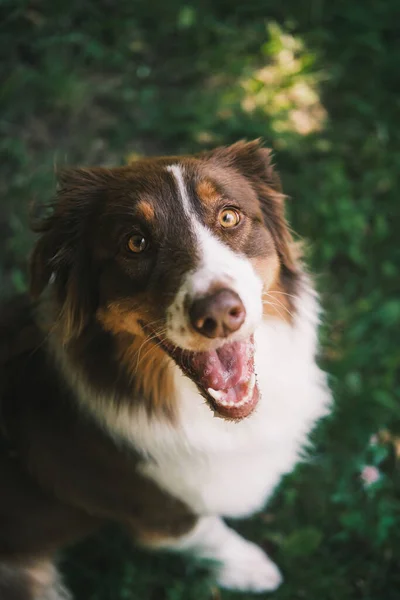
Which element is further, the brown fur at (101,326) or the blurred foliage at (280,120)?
the blurred foliage at (280,120)

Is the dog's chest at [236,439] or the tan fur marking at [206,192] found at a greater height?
the tan fur marking at [206,192]

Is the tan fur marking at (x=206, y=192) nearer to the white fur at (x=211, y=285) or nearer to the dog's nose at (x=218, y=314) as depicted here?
the white fur at (x=211, y=285)

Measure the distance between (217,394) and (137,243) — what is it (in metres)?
0.61

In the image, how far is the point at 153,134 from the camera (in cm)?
429

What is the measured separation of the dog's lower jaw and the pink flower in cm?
69

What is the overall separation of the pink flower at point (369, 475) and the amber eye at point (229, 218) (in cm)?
188

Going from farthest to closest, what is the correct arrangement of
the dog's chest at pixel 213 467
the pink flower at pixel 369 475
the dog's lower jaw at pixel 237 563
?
the pink flower at pixel 369 475, the dog's lower jaw at pixel 237 563, the dog's chest at pixel 213 467

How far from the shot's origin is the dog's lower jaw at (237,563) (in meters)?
3.13

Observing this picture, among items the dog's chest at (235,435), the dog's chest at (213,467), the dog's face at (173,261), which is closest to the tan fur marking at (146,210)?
the dog's face at (173,261)

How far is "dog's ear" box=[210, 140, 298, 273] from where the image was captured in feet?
8.04

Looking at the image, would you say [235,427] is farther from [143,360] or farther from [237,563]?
[237,563]

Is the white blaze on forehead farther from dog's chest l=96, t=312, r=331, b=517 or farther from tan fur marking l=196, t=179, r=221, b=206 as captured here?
dog's chest l=96, t=312, r=331, b=517

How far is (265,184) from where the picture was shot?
2488mm

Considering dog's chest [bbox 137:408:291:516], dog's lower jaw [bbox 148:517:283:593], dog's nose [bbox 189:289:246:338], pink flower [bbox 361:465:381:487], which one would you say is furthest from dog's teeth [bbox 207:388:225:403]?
pink flower [bbox 361:465:381:487]
